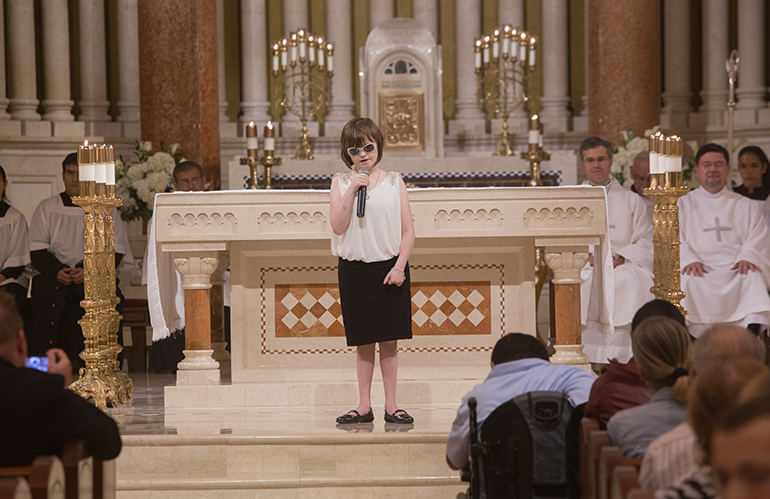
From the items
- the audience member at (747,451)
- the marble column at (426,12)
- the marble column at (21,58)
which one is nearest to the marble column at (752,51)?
the marble column at (426,12)

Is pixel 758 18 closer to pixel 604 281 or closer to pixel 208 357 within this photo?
pixel 604 281

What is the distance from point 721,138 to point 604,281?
231 inches

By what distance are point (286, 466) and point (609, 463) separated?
2465 mm

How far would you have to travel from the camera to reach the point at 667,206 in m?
6.09

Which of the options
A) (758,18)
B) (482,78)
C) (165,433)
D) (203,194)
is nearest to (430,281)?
(203,194)

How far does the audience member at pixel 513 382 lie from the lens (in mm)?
3895

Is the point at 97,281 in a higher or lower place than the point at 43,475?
higher

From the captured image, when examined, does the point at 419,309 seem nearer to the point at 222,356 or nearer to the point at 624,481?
the point at 222,356

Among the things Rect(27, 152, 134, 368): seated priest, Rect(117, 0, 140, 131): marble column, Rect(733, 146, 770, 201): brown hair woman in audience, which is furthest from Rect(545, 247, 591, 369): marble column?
Rect(117, 0, 140, 131): marble column

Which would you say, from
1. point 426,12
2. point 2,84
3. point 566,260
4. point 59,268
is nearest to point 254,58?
point 426,12

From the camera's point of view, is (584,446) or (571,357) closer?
(584,446)

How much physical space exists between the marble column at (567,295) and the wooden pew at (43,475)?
139 inches

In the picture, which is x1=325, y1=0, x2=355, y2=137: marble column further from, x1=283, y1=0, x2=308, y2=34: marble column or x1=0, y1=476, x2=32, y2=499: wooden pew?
x1=0, y1=476, x2=32, y2=499: wooden pew

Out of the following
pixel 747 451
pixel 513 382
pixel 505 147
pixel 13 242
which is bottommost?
pixel 513 382
